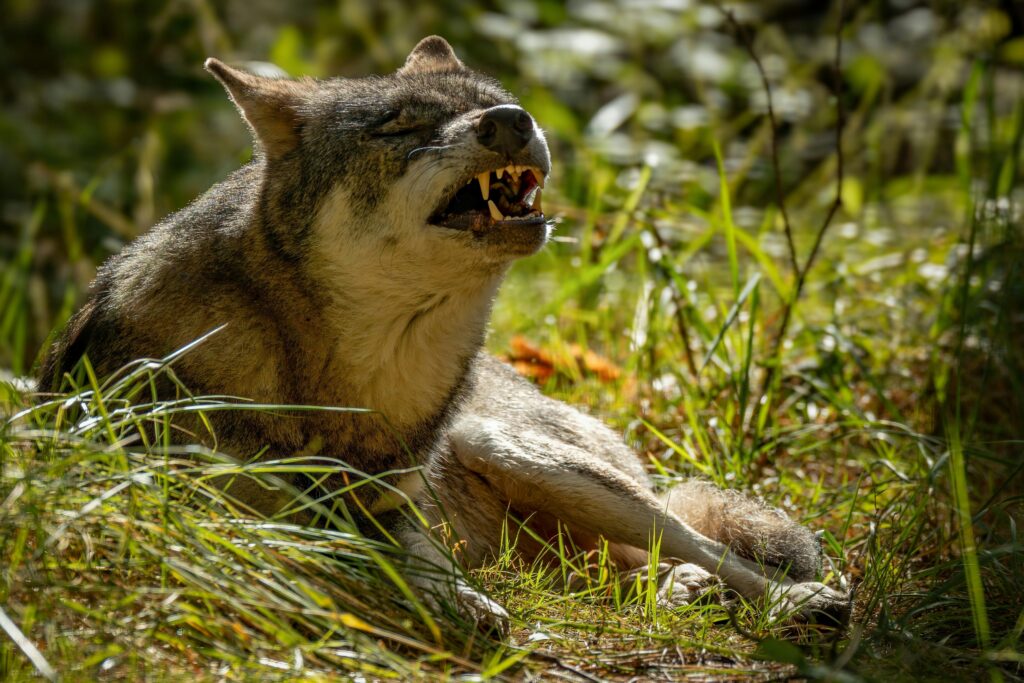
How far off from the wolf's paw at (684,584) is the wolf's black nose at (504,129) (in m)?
1.62

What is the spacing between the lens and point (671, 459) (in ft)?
18.9

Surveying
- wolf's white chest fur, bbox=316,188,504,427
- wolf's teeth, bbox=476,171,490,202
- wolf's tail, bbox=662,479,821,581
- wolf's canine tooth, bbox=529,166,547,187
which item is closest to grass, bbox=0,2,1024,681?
wolf's tail, bbox=662,479,821,581

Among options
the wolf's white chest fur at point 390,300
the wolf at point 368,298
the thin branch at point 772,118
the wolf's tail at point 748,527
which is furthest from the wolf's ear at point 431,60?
the wolf's tail at point 748,527

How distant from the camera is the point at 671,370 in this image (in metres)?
6.10

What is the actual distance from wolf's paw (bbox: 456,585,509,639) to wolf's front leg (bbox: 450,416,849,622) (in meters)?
1.27

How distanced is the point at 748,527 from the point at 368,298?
1768 mm

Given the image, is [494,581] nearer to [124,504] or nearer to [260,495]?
[260,495]

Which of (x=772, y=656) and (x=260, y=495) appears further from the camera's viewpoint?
(x=260, y=495)

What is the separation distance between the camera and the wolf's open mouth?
163 inches

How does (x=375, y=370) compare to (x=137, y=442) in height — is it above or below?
above

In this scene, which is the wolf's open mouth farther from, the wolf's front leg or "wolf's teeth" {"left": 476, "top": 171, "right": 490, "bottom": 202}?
the wolf's front leg

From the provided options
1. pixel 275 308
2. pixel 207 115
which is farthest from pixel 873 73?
pixel 275 308

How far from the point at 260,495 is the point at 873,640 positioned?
6.47ft

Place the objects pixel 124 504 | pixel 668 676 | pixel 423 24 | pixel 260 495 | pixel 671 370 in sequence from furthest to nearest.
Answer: pixel 423 24, pixel 671 370, pixel 260 495, pixel 668 676, pixel 124 504
